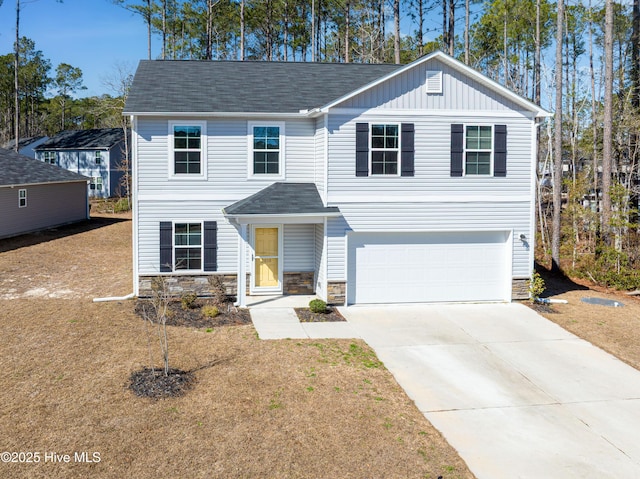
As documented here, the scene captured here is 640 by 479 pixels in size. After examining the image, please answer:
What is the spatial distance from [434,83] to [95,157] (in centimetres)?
3540

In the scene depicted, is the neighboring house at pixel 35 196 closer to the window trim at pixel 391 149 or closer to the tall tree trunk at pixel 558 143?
the window trim at pixel 391 149

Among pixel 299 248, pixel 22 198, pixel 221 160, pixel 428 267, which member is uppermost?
pixel 221 160

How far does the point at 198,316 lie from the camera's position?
1446cm

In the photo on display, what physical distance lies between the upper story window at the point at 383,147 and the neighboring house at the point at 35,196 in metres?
17.2

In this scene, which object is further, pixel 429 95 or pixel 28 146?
pixel 28 146

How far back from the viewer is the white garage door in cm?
1598

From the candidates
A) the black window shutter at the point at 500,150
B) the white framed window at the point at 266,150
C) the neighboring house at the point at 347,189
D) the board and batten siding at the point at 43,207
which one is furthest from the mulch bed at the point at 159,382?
the board and batten siding at the point at 43,207

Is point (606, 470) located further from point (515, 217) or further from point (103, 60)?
point (103, 60)

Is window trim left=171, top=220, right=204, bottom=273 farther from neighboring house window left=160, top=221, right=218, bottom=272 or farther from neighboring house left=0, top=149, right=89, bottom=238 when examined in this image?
neighboring house left=0, top=149, right=89, bottom=238

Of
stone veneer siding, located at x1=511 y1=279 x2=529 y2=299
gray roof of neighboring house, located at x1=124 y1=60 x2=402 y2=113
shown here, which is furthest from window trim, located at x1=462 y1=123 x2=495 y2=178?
gray roof of neighboring house, located at x1=124 y1=60 x2=402 y2=113

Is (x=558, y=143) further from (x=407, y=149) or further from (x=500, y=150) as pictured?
(x=407, y=149)

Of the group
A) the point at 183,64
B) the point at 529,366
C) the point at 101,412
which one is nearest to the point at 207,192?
the point at 183,64

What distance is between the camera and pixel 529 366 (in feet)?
37.8

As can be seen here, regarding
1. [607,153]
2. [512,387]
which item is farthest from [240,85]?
[607,153]
